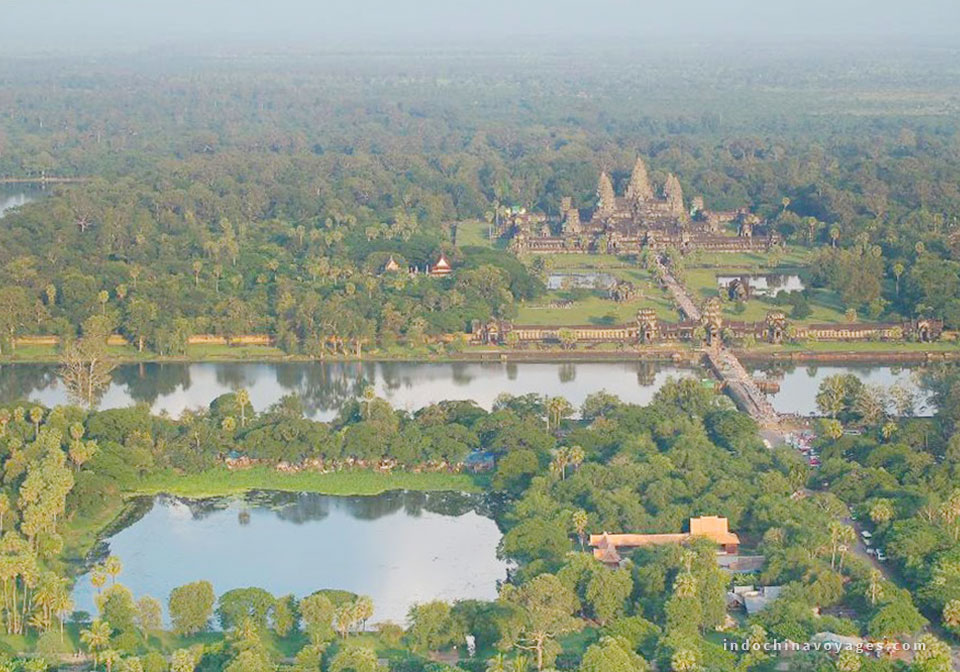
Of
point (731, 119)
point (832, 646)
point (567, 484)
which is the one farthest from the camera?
point (731, 119)

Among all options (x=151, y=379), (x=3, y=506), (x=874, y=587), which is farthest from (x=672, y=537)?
(x=151, y=379)

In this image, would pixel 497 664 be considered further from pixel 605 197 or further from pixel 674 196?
pixel 674 196

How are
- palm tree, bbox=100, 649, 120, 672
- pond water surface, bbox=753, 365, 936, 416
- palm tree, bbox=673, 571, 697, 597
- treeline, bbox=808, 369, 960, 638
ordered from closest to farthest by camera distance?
palm tree, bbox=100, 649, 120, 672, palm tree, bbox=673, 571, 697, 597, treeline, bbox=808, 369, 960, 638, pond water surface, bbox=753, 365, 936, 416

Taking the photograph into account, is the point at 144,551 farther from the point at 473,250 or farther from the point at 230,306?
the point at 473,250

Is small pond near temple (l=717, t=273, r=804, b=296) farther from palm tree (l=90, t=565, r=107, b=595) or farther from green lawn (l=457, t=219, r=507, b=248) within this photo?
palm tree (l=90, t=565, r=107, b=595)

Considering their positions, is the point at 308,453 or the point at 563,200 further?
the point at 563,200

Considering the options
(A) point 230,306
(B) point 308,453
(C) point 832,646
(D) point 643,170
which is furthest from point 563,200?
(C) point 832,646

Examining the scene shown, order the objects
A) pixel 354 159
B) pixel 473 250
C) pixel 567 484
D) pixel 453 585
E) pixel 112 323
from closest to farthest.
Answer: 1. pixel 453 585
2. pixel 567 484
3. pixel 112 323
4. pixel 473 250
5. pixel 354 159

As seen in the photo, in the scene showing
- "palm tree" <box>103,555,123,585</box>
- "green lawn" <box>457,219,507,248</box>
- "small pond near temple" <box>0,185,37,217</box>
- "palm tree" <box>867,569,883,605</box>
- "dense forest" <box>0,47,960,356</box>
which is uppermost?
"dense forest" <box>0,47,960,356</box>

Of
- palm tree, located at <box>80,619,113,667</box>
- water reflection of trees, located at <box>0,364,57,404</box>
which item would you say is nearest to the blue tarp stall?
palm tree, located at <box>80,619,113,667</box>
